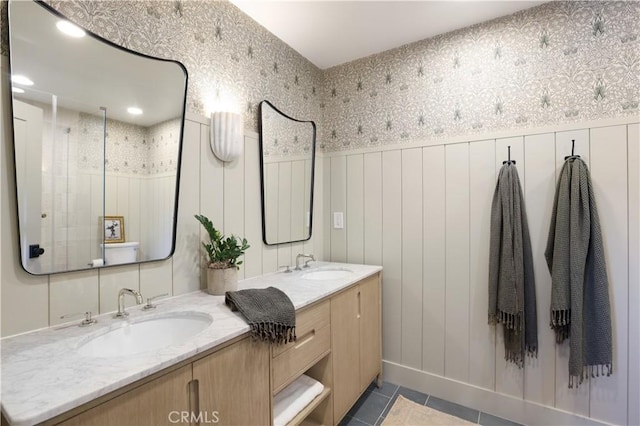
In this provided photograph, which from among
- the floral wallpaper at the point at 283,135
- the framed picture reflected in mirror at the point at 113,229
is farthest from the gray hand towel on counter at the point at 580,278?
the framed picture reflected in mirror at the point at 113,229

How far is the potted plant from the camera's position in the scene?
1.46m

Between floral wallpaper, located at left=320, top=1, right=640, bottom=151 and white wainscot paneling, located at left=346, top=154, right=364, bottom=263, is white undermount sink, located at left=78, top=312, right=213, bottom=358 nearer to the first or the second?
white wainscot paneling, located at left=346, top=154, right=364, bottom=263

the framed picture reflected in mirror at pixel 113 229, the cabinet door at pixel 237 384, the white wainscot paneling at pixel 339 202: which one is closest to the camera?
the cabinet door at pixel 237 384

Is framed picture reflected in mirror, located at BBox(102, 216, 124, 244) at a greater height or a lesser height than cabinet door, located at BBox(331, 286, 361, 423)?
greater

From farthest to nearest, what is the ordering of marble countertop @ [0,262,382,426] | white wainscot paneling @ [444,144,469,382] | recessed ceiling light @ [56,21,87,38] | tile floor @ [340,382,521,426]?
white wainscot paneling @ [444,144,469,382] → tile floor @ [340,382,521,426] → recessed ceiling light @ [56,21,87,38] → marble countertop @ [0,262,382,426]

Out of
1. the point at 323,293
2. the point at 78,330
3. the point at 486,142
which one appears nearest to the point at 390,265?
the point at 323,293

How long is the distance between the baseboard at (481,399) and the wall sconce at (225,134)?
1.90 meters

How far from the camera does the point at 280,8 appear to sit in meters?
1.79

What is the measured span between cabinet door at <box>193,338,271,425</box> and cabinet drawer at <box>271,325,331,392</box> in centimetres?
7

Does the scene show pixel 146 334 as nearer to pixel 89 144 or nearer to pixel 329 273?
pixel 89 144

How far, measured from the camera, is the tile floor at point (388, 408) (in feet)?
5.94

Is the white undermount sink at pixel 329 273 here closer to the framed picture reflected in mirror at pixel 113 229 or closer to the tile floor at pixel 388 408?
the tile floor at pixel 388 408

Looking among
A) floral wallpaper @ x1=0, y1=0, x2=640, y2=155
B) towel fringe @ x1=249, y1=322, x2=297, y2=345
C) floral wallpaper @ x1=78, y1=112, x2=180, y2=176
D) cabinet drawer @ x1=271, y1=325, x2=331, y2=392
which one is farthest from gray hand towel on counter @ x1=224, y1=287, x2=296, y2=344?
floral wallpaper @ x1=0, y1=0, x2=640, y2=155

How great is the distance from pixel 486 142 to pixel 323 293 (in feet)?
4.64
